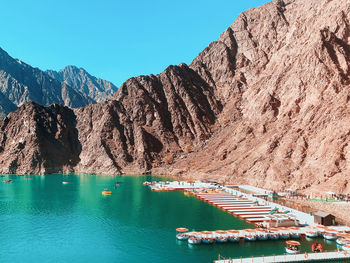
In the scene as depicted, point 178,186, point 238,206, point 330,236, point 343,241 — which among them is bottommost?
point 343,241

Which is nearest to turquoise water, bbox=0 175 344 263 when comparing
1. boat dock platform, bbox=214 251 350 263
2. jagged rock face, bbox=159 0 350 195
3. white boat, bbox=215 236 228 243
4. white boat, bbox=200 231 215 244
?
white boat, bbox=215 236 228 243

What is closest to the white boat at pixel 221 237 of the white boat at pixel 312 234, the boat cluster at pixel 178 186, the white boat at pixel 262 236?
the white boat at pixel 262 236

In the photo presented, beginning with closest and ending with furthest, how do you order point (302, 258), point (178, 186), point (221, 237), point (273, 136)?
point (302, 258)
point (221, 237)
point (178, 186)
point (273, 136)

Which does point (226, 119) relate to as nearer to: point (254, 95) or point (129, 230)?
point (254, 95)

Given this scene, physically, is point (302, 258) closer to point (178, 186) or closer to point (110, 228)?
point (110, 228)

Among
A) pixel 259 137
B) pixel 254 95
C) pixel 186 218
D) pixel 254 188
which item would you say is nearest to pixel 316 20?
pixel 254 95

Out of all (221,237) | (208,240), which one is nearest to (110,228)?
(208,240)
